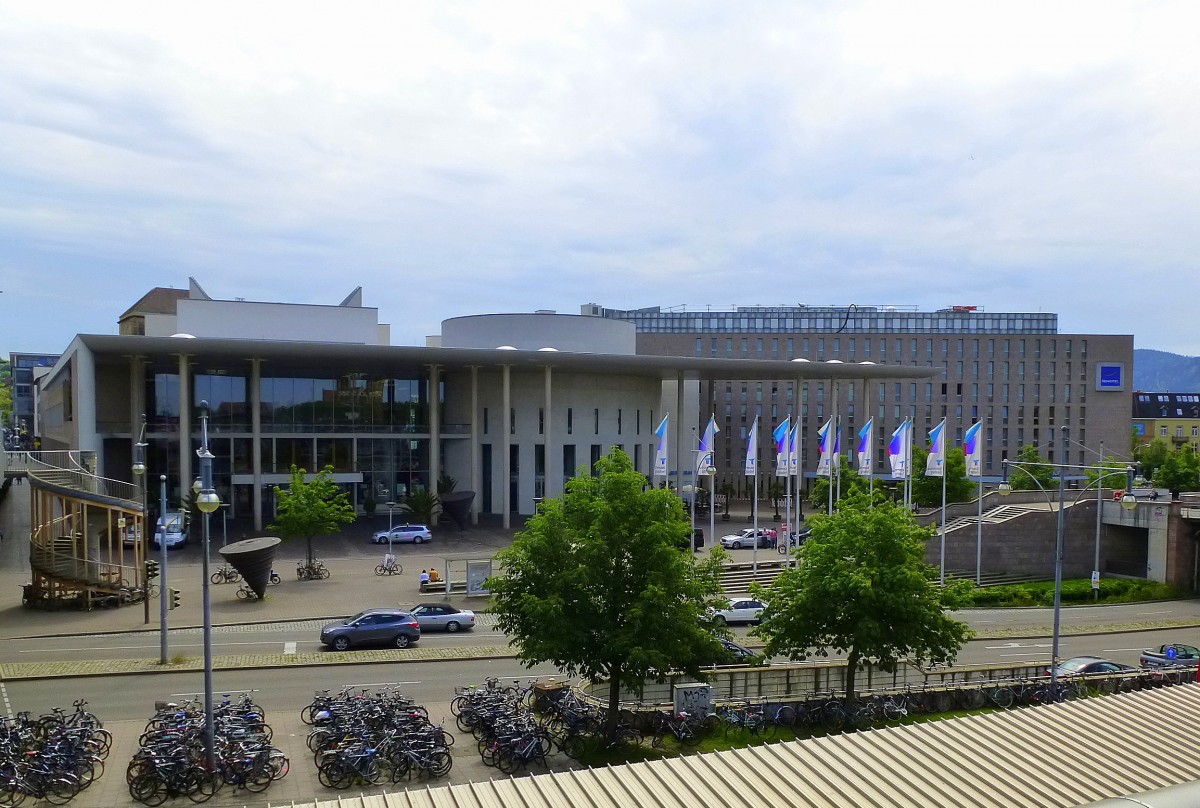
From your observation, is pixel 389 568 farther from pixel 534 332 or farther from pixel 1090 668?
pixel 1090 668

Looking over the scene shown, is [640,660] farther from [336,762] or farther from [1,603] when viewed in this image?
[1,603]

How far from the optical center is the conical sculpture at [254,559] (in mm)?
34406

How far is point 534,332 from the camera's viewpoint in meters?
65.2

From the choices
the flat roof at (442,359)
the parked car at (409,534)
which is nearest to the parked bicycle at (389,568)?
the parked car at (409,534)

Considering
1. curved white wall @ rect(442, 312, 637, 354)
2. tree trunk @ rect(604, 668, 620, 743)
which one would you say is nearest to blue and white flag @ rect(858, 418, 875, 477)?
tree trunk @ rect(604, 668, 620, 743)

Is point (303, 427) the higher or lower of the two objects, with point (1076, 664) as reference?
higher

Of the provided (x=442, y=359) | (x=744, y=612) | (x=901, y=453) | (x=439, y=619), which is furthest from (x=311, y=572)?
(x=901, y=453)

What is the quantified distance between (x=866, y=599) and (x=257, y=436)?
4475cm

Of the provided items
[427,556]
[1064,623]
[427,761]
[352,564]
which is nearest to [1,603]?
[352,564]

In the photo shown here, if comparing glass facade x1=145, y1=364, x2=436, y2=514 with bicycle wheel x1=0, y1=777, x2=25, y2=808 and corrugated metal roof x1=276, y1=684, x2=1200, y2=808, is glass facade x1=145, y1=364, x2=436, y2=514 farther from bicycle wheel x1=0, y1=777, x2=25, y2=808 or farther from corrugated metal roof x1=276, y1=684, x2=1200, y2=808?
corrugated metal roof x1=276, y1=684, x2=1200, y2=808

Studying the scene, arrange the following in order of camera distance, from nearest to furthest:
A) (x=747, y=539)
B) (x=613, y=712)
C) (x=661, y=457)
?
(x=613, y=712)
(x=661, y=457)
(x=747, y=539)

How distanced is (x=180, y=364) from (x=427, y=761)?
4137cm

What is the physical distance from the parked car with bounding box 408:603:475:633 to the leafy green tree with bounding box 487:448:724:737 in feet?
40.6

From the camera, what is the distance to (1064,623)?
121ft
